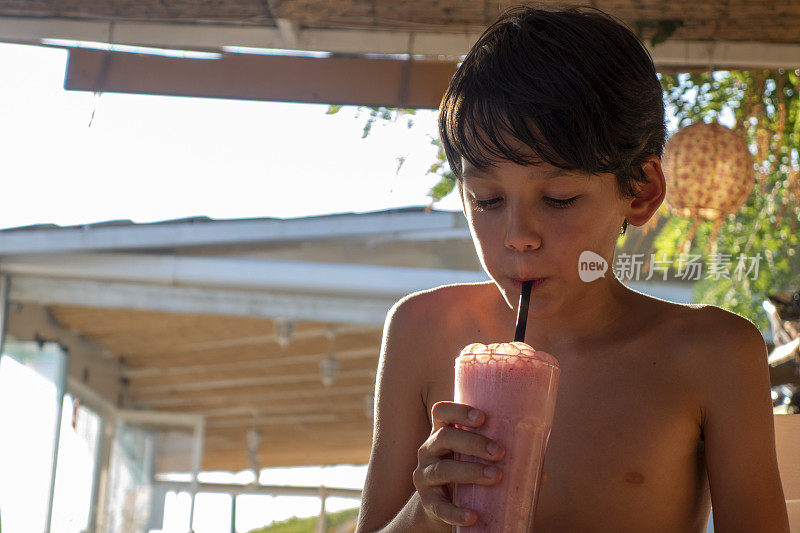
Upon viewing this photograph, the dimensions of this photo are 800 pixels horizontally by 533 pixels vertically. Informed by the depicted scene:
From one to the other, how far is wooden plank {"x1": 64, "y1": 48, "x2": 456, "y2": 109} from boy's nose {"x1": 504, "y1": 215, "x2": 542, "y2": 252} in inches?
93.1

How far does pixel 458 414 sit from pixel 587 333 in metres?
0.52

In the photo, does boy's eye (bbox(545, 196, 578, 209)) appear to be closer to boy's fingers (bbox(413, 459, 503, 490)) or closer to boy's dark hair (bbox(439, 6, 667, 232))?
boy's dark hair (bbox(439, 6, 667, 232))

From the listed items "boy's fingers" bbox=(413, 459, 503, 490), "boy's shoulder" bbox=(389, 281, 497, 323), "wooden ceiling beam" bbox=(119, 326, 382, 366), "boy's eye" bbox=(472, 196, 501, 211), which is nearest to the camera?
"boy's fingers" bbox=(413, 459, 503, 490)

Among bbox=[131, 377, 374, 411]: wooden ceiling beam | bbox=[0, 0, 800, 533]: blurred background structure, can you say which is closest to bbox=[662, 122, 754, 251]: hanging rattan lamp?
bbox=[0, 0, 800, 533]: blurred background structure

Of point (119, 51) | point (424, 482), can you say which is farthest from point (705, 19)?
point (424, 482)

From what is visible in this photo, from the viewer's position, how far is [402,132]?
159 inches

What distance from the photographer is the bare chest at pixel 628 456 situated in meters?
1.41

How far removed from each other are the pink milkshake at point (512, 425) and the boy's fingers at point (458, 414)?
0.06ft

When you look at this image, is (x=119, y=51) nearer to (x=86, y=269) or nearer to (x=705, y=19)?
(x=705, y=19)

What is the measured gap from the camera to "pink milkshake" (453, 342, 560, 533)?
1098 millimetres

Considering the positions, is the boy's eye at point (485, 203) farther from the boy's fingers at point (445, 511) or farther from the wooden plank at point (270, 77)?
the wooden plank at point (270, 77)

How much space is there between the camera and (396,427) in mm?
1567

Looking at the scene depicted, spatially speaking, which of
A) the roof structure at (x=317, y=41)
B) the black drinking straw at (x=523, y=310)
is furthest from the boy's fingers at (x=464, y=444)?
the roof structure at (x=317, y=41)

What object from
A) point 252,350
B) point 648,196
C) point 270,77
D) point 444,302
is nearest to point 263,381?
point 252,350
